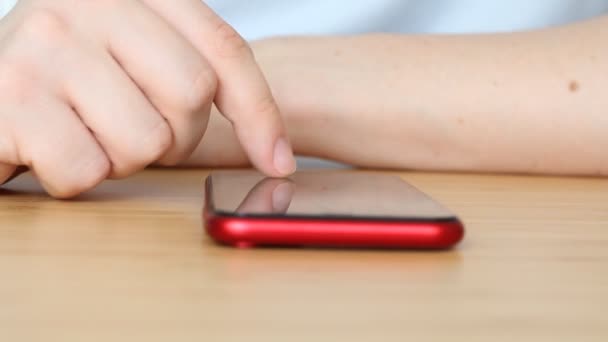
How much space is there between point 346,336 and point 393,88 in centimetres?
45

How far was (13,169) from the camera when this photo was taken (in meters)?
0.43

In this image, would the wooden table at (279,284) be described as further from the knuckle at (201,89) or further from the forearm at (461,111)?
the forearm at (461,111)

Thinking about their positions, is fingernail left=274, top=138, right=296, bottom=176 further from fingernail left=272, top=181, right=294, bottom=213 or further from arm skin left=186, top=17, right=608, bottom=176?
arm skin left=186, top=17, right=608, bottom=176

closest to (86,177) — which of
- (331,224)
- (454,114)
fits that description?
(331,224)

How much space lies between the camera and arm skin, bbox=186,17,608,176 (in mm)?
612

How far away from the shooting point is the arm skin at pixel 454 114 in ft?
2.01

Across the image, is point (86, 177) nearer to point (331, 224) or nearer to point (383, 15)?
point (331, 224)

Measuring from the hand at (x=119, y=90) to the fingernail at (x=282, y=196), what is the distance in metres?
0.04

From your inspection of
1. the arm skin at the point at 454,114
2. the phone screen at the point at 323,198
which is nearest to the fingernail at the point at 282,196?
the phone screen at the point at 323,198

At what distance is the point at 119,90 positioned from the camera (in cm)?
39

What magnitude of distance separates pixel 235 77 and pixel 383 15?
0.47 meters

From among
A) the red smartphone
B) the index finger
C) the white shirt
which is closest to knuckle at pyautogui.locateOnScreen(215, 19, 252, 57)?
the index finger

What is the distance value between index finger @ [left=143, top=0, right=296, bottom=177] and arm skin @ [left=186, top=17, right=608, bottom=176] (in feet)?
0.66

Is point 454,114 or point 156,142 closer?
point 156,142
